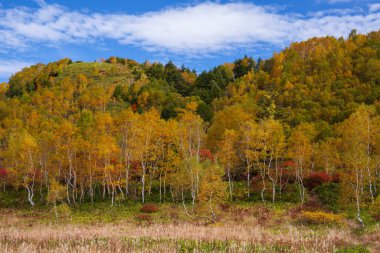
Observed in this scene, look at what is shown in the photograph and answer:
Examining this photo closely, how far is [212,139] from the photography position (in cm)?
7212

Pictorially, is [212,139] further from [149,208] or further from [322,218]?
[322,218]

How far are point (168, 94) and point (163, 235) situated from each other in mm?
128635

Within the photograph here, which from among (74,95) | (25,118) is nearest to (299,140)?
(25,118)

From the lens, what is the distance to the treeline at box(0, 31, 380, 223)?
4684 cm

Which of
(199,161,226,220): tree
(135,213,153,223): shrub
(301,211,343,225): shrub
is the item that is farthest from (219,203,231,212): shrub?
(301,211,343,225): shrub

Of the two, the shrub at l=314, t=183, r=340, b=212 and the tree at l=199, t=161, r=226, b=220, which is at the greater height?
the tree at l=199, t=161, r=226, b=220

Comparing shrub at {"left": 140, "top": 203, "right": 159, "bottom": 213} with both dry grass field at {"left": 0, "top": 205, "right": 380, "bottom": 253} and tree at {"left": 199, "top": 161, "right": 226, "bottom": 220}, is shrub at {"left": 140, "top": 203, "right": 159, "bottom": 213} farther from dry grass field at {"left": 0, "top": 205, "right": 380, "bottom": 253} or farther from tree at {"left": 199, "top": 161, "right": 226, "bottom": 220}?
dry grass field at {"left": 0, "top": 205, "right": 380, "bottom": 253}

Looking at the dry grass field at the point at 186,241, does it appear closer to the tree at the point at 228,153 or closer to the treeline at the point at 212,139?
the treeline at the point at 212,139

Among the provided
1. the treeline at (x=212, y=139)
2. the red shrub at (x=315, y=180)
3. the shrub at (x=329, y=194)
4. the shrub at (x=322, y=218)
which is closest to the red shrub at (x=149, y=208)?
the treeline at (x=212, y=139)

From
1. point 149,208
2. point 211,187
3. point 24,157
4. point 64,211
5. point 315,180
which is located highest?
point 24,157

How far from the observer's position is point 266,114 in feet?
244

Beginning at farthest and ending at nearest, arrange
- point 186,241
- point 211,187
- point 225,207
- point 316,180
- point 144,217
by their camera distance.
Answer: point 316,180
point 225,207
point 144,217
point 211,187
point 186,241

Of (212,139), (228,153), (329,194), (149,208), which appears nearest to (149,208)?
(149,208)

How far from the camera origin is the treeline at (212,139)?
154 feet
